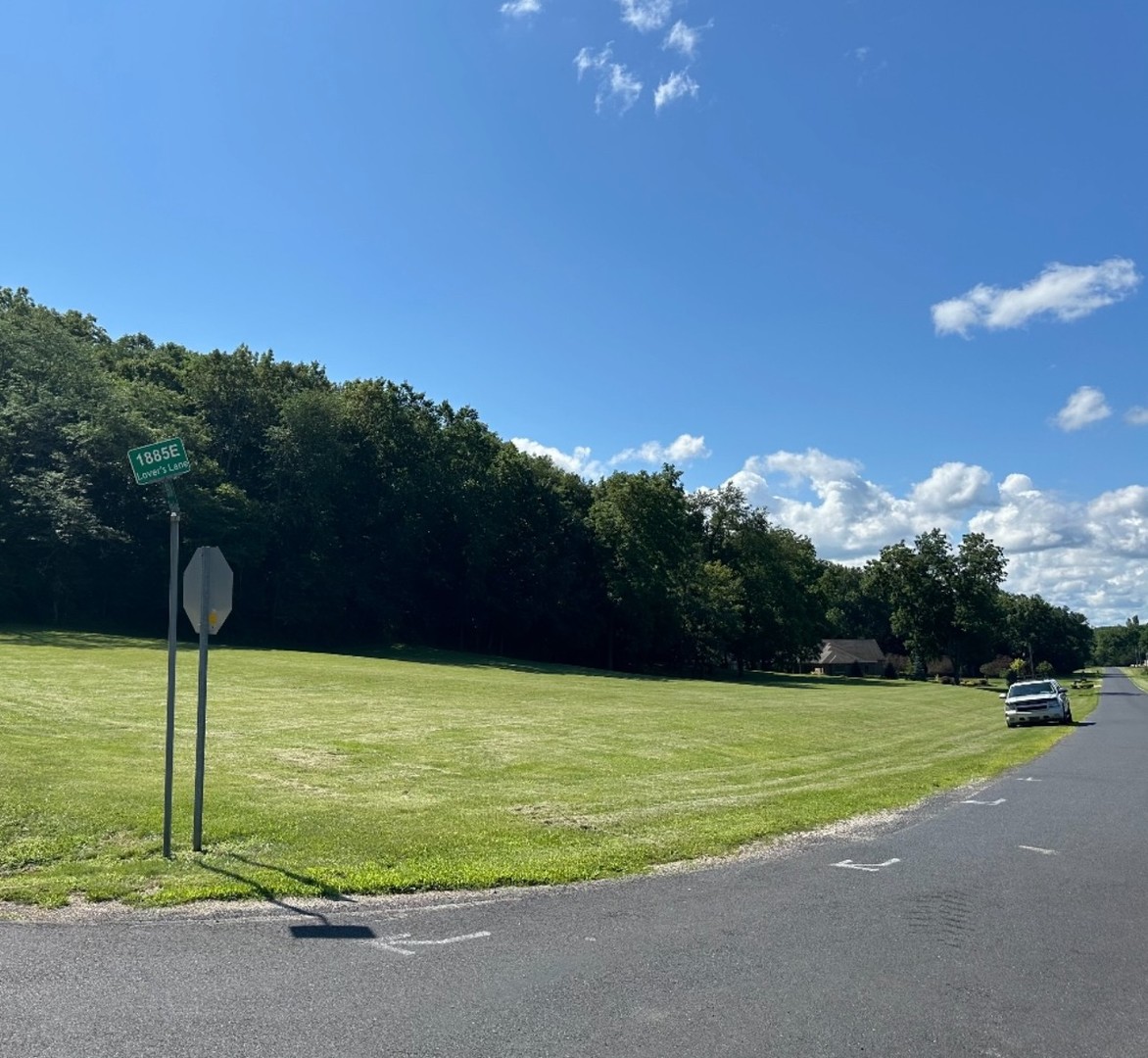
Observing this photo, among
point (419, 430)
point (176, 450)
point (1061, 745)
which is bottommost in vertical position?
point (1061, 745)

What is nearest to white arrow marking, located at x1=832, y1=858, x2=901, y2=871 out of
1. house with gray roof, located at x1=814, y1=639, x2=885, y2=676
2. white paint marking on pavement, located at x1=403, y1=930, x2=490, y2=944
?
white paint marking on pavement, located at x1=403, y1=930, x2=490, y2=944

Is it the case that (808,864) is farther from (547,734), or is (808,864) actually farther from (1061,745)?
(1061,745)

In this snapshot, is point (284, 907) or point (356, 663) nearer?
point (284, 907)

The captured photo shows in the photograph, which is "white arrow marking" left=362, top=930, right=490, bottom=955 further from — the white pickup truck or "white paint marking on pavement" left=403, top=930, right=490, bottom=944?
the white pickup truck

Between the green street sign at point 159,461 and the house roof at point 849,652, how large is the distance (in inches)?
4457

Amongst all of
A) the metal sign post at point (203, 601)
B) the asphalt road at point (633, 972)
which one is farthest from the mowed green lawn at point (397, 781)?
the asphalt road at point (633, 972)

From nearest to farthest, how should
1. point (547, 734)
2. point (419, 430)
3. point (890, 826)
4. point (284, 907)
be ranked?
point (284, 907) → point (890, 826) → point (547, 734) → point (419, 430)

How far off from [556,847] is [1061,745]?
19.9m

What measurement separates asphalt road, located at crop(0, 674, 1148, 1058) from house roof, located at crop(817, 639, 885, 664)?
11233cm

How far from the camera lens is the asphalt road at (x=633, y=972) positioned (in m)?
4.74

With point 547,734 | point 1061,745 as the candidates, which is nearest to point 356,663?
point 547,734

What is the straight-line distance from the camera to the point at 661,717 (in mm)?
27422

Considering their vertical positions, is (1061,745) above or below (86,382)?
below

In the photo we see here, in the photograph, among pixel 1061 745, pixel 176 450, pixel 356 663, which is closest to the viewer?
pixel 176 450
